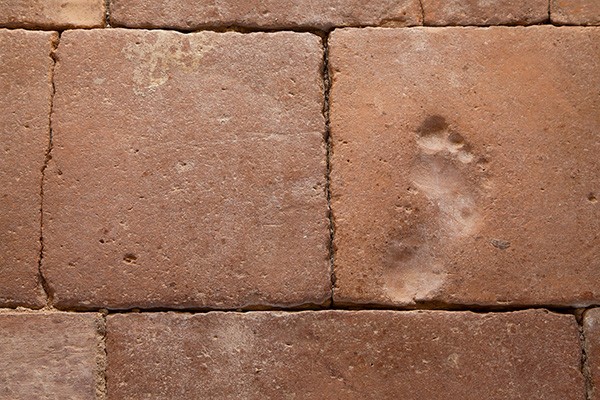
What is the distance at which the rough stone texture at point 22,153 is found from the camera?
8.27 ft

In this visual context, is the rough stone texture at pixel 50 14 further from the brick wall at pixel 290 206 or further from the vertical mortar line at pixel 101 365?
the vertical mortar line at pixel 101 365

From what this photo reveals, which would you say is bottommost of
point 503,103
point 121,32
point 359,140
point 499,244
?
point 499,244

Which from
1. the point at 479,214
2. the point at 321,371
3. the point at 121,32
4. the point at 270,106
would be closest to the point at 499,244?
the point at 479,214

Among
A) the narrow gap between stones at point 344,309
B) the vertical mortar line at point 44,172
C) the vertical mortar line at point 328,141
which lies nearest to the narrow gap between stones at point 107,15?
the vertical mortar line at point 44,172

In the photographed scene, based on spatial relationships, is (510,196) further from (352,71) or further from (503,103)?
(352,71)

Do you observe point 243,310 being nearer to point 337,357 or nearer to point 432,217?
point 337,357

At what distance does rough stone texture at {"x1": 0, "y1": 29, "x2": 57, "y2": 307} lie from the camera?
2.52m

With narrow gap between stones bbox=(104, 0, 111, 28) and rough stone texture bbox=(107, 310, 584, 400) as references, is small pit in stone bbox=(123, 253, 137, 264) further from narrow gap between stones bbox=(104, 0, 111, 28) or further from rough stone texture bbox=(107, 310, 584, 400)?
narrow gap between stones bbox=(104, 0, 111, 28)

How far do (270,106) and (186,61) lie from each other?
0.41 meters

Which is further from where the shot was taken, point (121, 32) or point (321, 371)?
point (121, 32)

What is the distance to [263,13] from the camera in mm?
2684

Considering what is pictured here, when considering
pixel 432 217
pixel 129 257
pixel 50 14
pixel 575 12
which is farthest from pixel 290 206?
pixel 575 12

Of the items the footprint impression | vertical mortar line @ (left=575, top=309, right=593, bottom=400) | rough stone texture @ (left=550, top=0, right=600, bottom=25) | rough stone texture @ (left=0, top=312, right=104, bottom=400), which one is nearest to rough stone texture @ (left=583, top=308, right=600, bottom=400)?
vertical mortar line @ (left=575, top=309, right=593, bottom=400)

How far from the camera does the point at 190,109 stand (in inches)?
103
